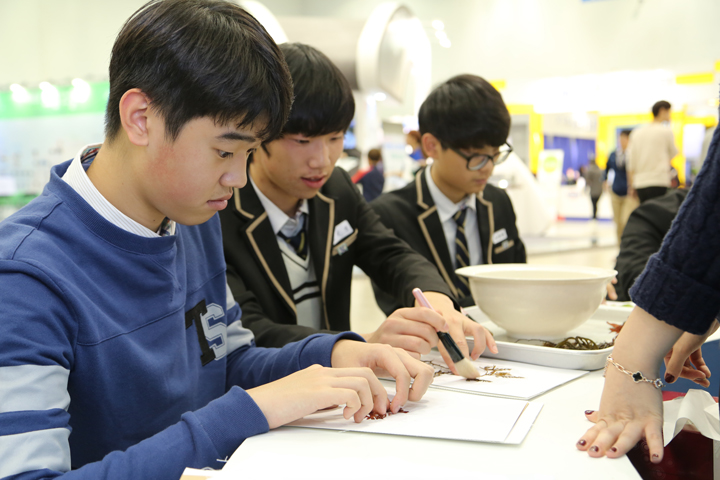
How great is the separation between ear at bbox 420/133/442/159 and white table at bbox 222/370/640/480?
4.57 feet

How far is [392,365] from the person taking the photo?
2.71ft

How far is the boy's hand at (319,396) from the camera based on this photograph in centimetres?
71

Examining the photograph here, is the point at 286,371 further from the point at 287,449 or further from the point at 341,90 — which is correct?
the point at 341,90

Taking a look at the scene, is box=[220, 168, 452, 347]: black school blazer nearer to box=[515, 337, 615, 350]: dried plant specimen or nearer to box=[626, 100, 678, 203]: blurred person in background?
box=[515, 337, 615, 350]: dried plant specimen

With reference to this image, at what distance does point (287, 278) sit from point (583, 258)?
6.52 metres

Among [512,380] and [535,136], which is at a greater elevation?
[535,136]

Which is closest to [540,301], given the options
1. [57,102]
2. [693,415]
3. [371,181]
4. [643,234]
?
[693,415]

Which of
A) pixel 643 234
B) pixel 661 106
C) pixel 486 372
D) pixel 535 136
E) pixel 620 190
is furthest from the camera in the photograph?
pixel 535 136

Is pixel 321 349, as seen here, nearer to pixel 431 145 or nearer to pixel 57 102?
pixel 431 145

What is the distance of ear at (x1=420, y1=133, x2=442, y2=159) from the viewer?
2.02 m

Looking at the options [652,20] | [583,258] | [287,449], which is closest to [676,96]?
[652,20]

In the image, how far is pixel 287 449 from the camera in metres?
0.65

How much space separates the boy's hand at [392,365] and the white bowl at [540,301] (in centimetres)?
26

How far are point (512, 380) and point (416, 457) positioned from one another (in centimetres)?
33
